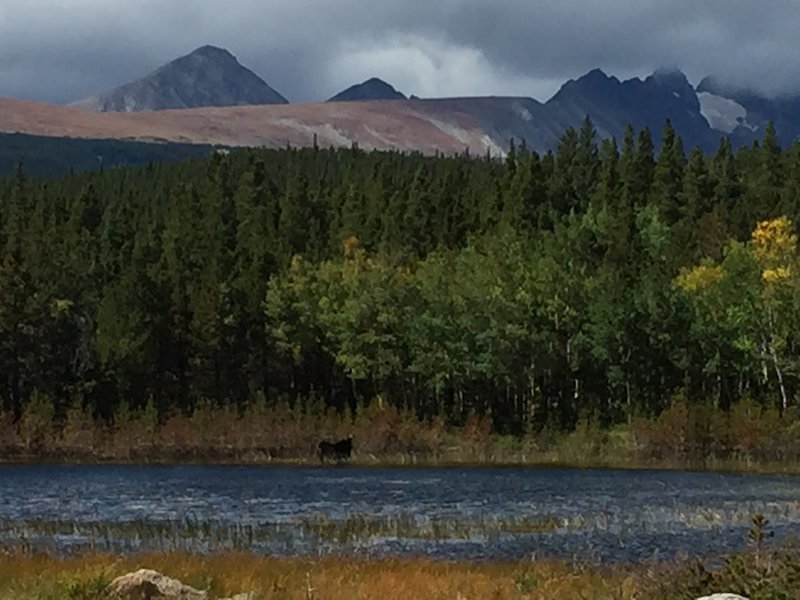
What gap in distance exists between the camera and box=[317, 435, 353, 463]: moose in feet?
303

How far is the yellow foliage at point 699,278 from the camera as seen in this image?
111375 millimetres

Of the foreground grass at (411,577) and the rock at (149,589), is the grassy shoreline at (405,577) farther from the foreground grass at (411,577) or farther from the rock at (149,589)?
the rock at (149,589)

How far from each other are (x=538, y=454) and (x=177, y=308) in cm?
4295

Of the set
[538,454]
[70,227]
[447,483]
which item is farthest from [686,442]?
[70,227]

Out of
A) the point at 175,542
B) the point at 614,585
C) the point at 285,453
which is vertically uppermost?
the point at 614,585

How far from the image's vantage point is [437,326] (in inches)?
4215

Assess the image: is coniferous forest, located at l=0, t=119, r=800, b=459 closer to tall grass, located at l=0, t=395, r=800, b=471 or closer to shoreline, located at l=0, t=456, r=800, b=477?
tall grass, located at l=0, t=395, r=800, b=471

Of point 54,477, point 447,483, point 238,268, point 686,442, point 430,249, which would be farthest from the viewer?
point 430,249

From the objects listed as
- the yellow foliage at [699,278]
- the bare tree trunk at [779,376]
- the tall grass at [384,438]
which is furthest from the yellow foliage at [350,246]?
the bare tree trunk at [779,376]

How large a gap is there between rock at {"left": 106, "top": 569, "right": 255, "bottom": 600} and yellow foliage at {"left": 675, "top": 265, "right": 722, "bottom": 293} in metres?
91.2

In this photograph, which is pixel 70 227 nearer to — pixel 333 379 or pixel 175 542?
pixel 333 379

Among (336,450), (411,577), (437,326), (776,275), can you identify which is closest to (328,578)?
(411,577)

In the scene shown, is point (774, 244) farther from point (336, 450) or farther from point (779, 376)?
point (336, 450)

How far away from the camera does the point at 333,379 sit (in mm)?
124812
